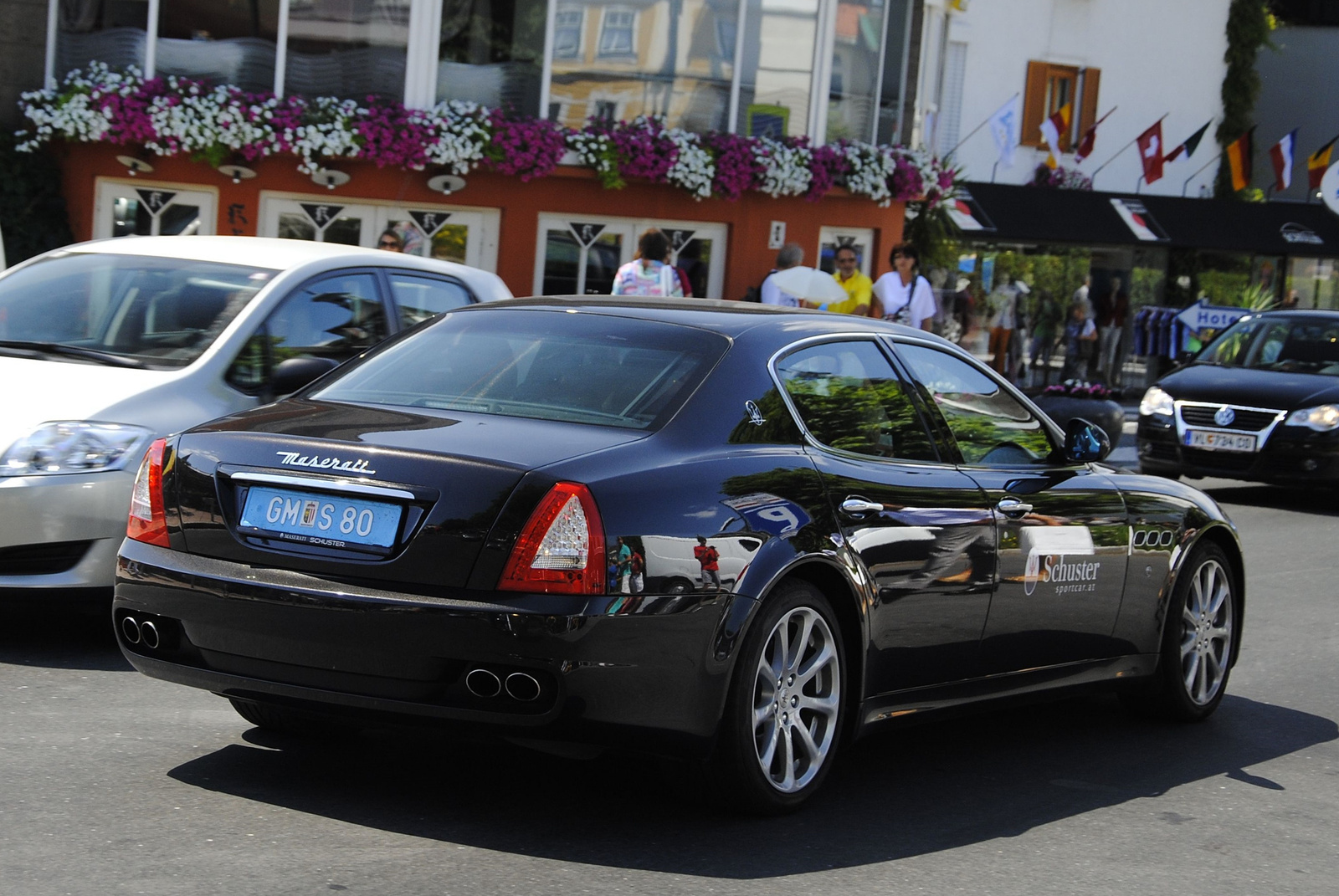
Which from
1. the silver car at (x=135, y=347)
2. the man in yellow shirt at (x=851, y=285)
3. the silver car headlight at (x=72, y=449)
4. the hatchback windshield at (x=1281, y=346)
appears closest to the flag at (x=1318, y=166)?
the hatchback windshield at (x=1281, y=346)

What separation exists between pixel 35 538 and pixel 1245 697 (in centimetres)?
492

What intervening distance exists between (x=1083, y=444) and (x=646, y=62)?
587 inches

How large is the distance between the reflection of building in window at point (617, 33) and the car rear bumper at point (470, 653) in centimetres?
1628

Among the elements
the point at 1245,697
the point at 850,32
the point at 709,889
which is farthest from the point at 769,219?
the point at 709,889

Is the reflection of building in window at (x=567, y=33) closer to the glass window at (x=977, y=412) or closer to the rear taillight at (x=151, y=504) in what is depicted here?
the glass window at (x=977, y=412)

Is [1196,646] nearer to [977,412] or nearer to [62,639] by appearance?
[977,412]

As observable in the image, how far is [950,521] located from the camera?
18.8 ft

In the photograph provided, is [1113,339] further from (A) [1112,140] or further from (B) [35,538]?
(B) [35,538]

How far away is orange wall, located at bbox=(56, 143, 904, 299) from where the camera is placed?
19.0 m

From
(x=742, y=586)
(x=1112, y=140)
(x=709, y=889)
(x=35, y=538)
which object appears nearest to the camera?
(x=709, y=889)

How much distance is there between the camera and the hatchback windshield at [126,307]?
759 centimetres

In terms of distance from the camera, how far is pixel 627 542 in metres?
4.65

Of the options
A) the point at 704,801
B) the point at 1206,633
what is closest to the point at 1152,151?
the point at 1206,633

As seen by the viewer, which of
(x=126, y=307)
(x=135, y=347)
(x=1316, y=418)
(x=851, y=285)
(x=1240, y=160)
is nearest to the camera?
(x=135, y=347)
